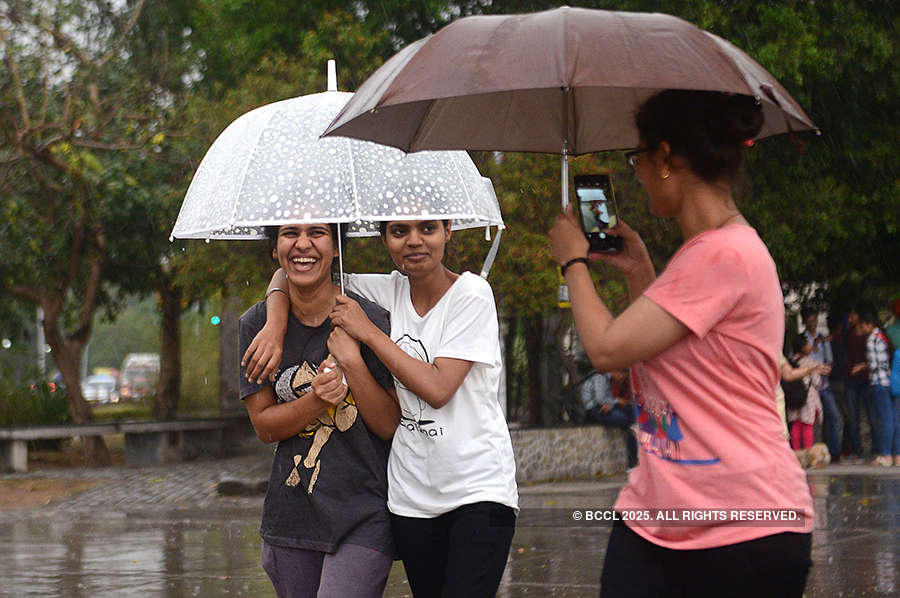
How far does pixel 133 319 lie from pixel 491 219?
3149 inches

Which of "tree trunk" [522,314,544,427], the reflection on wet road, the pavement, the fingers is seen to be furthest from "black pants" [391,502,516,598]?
"tree trunk" [522,314,544,427]

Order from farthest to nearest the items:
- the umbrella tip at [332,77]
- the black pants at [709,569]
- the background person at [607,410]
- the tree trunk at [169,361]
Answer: the tree trunk at [169,361] < the background person at [607,410] < the umbrella tip at [332,77] < the black pants at [709,569]

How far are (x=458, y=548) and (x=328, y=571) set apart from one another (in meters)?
0.41

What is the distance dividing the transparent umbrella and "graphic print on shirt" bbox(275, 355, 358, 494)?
1.62ft

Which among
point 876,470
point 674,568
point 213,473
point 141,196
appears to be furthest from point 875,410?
point 674,568

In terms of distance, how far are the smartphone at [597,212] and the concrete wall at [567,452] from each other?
33.3 ft

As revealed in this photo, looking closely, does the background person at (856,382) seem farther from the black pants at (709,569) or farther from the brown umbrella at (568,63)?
the black pants at (709,569)

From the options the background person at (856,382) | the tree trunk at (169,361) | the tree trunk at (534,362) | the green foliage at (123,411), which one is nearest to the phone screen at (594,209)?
the tree trunk at (534,362)

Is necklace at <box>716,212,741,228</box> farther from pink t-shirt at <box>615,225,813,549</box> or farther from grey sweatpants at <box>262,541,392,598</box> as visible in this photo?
grey sweatpants at <box>262,541,392,598</box>

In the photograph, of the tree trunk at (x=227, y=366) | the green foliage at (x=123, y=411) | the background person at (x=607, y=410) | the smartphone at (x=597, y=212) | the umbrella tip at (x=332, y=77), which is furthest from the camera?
the tree trunk at (x=227, y=366)

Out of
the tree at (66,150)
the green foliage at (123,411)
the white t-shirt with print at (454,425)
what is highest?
the tree at (66,150)

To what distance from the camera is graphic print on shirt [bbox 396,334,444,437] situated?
4027mm

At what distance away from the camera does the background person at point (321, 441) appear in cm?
399

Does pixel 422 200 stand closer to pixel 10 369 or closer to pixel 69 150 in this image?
pixel 69 150
